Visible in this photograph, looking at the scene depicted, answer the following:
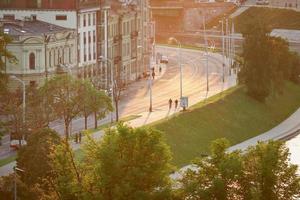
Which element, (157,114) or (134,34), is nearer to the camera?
(157,114)

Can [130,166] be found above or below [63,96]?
above

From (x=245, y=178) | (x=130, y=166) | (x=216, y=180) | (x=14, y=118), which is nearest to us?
(x=216, y=180)

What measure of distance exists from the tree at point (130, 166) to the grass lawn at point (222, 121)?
33076 millimetres

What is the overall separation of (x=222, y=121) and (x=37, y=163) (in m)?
49.8

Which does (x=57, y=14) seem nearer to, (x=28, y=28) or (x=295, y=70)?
(x=28, y=28)

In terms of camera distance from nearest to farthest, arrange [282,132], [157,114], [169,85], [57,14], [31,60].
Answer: [31,60], [157,114], [57,14], [282,132], [169,85]

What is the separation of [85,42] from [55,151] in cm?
5903

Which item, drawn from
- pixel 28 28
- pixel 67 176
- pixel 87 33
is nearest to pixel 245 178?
pixel 67 176

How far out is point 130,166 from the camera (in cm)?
5638

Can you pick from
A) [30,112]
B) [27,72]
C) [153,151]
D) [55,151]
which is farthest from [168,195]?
[27,72]

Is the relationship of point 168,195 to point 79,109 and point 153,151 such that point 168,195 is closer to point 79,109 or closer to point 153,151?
point 153,151

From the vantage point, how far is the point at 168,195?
56031 mm

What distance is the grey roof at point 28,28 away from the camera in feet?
339

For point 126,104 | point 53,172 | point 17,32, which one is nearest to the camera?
point 53,172
